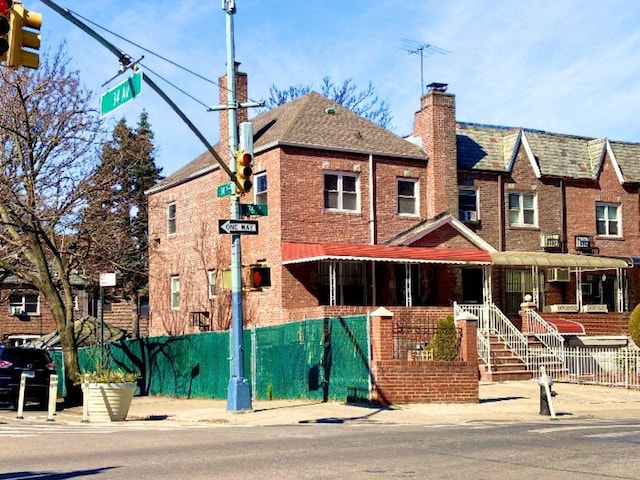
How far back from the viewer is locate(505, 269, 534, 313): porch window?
115ft

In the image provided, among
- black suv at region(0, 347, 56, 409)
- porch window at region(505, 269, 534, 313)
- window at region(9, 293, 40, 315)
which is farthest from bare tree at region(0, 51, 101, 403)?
window at region(9, 293, 40, 315)

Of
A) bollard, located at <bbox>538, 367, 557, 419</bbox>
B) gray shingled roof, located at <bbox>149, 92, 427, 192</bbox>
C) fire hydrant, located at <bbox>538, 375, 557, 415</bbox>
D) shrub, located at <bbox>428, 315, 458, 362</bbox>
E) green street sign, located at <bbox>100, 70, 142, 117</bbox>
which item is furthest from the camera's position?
gray shingled roof, located at <bbox>149, 92, 427, 192</bbox>

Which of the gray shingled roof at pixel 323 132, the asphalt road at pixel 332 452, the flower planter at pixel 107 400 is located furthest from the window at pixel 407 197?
the asphalt road at pixel 332 452

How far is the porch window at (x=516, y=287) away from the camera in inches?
1382

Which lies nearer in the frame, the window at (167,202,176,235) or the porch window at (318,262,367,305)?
the porch window at (318,262,367,305)

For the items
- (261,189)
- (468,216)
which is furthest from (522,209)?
(261,189)

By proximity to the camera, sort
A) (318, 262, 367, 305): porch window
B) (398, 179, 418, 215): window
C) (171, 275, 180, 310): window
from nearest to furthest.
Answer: (318, 262, 367, 305): porch window < (398, 179, 418, 215): window < (171, 275, 180, 310): window

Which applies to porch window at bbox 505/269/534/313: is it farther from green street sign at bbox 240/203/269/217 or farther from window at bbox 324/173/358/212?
green street sign at bbox 240/203/269/217

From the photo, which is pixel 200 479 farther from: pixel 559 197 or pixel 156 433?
pixel 559 197

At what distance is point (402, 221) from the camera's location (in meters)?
33.3

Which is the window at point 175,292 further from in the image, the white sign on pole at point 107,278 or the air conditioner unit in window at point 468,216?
the white sign on pole at point 107,278

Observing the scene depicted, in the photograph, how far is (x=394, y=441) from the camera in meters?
14.0

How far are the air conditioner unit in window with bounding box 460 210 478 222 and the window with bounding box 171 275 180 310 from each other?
36.6 ft

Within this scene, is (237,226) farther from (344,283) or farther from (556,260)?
(556,260)
